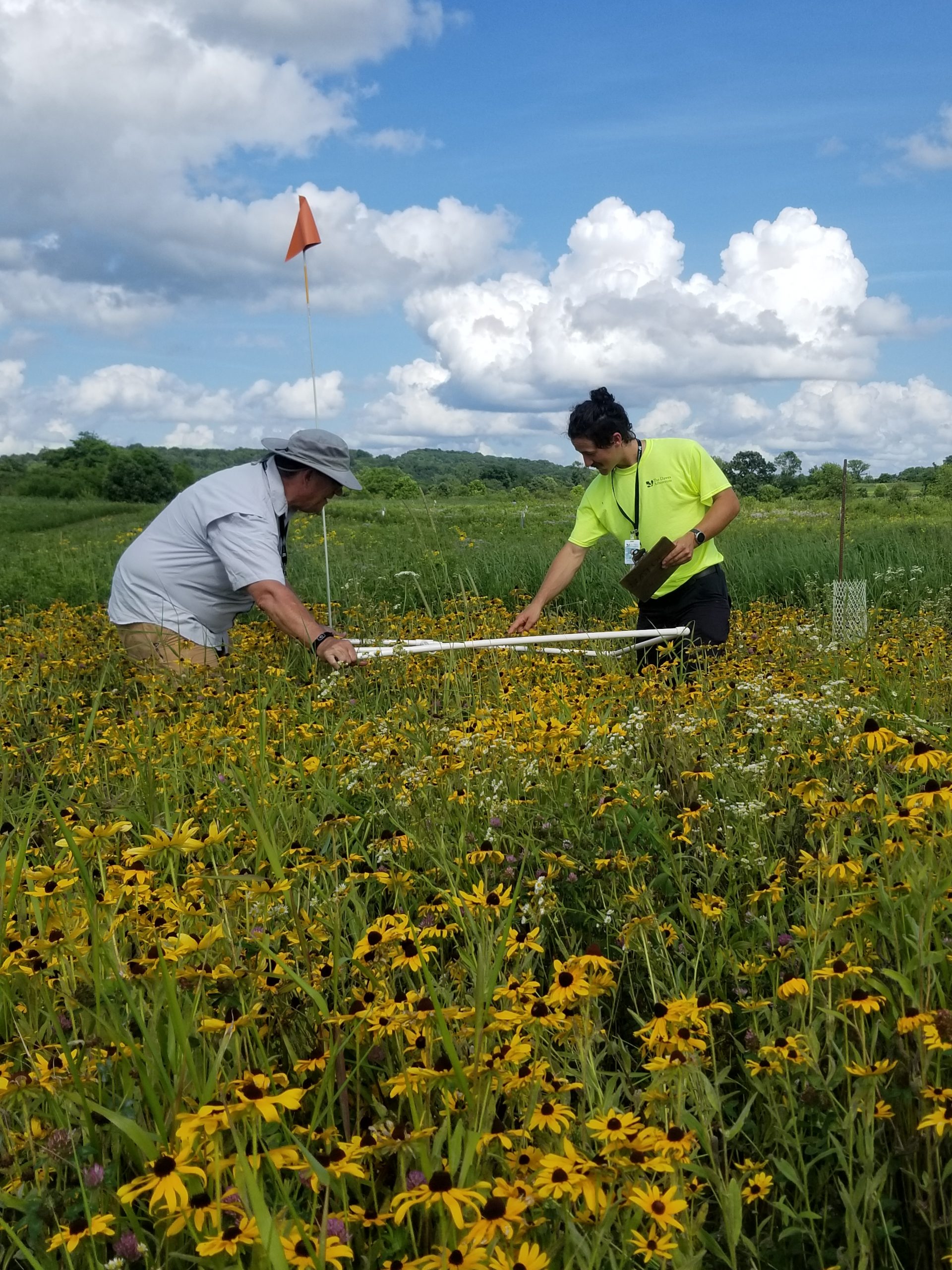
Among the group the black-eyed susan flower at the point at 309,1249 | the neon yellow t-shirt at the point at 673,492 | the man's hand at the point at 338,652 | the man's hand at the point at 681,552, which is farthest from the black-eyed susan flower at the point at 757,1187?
the neon yellow t-shirt at the point at 673,492

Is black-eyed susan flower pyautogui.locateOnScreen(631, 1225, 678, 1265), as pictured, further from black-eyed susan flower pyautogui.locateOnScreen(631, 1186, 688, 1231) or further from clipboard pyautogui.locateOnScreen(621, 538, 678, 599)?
clipboard pyautogui.locateOnScreen(621, 538, 678, 599)

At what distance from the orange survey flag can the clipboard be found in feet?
9.13

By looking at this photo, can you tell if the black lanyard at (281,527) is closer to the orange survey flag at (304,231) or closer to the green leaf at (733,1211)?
the orange survey flag at (304,231)

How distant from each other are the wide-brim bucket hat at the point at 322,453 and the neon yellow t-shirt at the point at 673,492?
5.09ft

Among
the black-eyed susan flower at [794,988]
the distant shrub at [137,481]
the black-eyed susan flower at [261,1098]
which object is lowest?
the black-eyed susan flower at [794,988]

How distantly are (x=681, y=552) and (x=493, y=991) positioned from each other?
4.28 m

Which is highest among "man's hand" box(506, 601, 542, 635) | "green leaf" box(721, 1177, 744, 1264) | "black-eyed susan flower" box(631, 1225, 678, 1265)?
"man's hand" box(506, 601, 542, 635)

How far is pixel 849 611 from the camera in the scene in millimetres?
6824

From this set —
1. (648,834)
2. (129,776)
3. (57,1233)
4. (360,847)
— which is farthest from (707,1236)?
(129,776)

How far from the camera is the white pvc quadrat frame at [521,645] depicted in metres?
4.79

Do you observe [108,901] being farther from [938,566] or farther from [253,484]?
[938,566]

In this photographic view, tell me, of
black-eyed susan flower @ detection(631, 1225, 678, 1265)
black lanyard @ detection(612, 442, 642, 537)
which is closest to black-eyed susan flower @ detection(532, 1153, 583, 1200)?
black-eyed susan flower @ detection(631, 1225, 678, 1265)

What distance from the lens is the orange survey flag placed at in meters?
6.30

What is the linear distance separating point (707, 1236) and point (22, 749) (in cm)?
338
